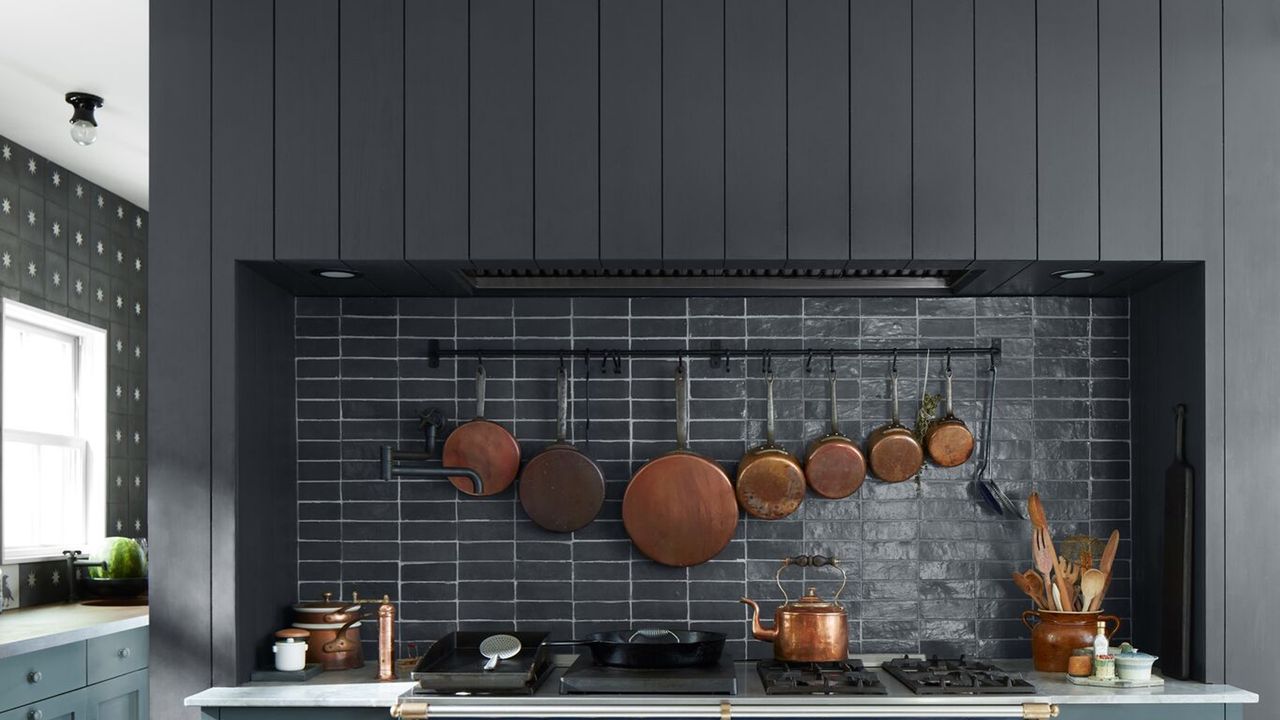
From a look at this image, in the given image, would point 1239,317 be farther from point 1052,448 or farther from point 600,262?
point 600,262

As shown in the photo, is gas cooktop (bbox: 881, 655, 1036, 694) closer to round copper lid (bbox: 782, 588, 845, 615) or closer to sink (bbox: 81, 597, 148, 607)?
round copper lid (bbox: 782, 588, 845, 615)

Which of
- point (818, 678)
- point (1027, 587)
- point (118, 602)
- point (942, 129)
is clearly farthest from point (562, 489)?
point (118, 602)

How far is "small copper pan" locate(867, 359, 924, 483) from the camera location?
342 cm

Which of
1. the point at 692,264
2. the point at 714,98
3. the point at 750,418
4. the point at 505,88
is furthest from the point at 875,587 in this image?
the point at 505,88

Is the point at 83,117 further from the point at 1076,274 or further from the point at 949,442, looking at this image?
the point at 1076,274

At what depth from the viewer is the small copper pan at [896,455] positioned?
134 inches

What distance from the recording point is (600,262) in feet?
10.2

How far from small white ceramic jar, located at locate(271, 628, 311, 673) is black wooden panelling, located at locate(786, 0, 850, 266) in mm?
1638

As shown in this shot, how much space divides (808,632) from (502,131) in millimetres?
1554

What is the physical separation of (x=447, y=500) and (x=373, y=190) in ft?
3.13

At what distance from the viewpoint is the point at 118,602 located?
5.10 m

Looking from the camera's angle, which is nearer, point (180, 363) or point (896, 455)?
point (180, 363)

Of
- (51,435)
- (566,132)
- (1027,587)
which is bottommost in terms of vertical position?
(1027,587)

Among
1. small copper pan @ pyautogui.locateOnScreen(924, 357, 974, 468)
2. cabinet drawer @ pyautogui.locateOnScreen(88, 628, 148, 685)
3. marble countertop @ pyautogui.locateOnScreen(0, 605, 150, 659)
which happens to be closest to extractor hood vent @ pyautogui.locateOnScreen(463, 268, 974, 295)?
small copper pan @ pyautogui.locateOnScreen(924, 357, 974, 468)
